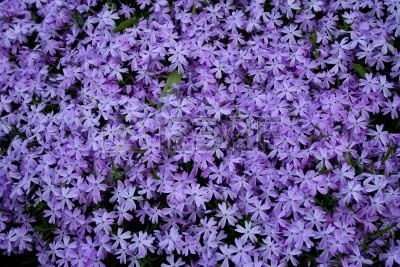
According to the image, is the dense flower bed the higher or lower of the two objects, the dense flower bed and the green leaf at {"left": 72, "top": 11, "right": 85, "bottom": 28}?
the lower

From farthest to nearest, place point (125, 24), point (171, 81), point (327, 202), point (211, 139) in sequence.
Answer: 1. point (125, 24)
2. point (171, 81)
3. point (211, 139)
4. point (327, 202)

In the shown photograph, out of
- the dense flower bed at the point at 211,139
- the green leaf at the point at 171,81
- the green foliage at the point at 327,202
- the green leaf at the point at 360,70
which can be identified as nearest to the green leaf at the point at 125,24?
the dense flower bed at the point at 211,139

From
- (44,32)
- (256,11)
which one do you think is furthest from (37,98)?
(256,11)

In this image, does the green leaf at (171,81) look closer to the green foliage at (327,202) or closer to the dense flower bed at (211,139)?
the dense flower bed at (211,139)

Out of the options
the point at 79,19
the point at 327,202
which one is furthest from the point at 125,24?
the point at 327,202

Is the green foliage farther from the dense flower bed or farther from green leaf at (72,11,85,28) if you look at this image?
green leaf at (72,11,85,28)

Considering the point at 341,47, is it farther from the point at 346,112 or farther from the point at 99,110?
the point at 99,110

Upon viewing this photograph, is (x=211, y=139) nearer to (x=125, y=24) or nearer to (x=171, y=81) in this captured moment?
(x=171, y=81)

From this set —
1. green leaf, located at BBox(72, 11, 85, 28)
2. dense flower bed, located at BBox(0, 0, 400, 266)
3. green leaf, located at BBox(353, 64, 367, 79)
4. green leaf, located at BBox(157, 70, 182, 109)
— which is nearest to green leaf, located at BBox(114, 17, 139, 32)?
dense flower bed, located at BBox(0, 0, 400, 266)
